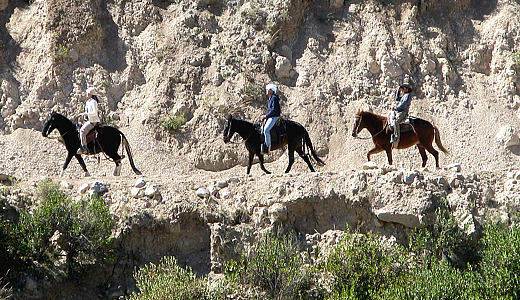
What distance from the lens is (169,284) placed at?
41.5 feet

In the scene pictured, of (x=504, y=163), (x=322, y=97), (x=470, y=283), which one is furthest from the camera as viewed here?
(x=322, y=97)

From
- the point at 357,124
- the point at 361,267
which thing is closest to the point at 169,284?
the point at 361,267

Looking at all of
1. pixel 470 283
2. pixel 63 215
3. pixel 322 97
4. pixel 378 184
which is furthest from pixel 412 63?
pixel 63 215

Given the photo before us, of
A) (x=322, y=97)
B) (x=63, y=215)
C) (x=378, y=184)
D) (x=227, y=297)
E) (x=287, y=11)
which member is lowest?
(x=227, y=297)

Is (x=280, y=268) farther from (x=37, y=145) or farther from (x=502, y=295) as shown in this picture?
(x=37, y=145)

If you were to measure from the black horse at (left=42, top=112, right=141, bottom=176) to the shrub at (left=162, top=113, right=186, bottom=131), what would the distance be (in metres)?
3.37

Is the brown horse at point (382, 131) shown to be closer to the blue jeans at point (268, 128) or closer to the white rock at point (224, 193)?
the blue jeans at point (268, 128)

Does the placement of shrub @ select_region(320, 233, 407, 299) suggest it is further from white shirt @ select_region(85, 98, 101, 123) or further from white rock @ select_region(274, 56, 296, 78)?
white rock @ select_region(274, 56, 296, 78)

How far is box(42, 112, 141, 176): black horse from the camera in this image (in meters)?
17.7

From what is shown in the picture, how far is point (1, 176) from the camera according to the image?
15375mm

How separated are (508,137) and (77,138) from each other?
13.0 m

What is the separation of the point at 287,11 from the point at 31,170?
10.1 m

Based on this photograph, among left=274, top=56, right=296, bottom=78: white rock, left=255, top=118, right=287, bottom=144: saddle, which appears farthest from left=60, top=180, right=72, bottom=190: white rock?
left=274, top=56, right=296, bottom=78: white rock

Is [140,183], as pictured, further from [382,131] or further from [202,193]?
[382,131]
